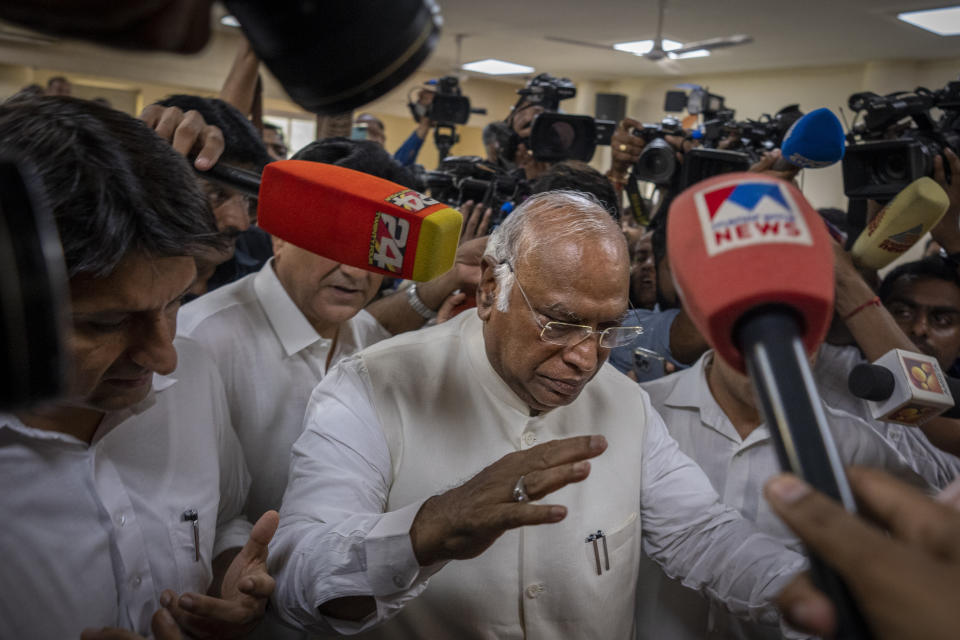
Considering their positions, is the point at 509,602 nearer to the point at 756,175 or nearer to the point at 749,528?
the point at 749,528

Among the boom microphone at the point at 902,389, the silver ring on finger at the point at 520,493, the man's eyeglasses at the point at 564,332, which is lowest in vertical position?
the boom microphone at the point at 902,389

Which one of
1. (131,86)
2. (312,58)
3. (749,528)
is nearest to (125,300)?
(312,58)

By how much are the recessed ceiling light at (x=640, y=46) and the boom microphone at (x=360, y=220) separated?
688 cm

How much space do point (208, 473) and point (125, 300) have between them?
41 cm

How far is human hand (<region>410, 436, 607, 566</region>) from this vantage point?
84cm

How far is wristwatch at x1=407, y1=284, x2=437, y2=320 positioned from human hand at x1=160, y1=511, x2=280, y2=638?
0.93 m

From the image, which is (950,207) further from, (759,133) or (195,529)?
(195,529)

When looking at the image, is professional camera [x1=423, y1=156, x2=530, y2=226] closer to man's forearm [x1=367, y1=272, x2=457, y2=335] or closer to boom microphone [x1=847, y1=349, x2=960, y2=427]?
man's forearm [x1=367, y1=272, x2=457, y2=335]

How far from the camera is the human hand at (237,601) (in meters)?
0.94

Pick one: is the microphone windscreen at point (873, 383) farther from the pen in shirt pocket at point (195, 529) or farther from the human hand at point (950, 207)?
the pen in shirt pocket at point (195, 529)

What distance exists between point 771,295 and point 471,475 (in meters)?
0.90

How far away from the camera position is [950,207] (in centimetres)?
183

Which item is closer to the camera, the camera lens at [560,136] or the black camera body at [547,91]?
the camera lens at [560,136]

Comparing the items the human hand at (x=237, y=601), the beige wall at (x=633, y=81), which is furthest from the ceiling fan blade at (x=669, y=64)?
the human hand at (x=237, y=601)
